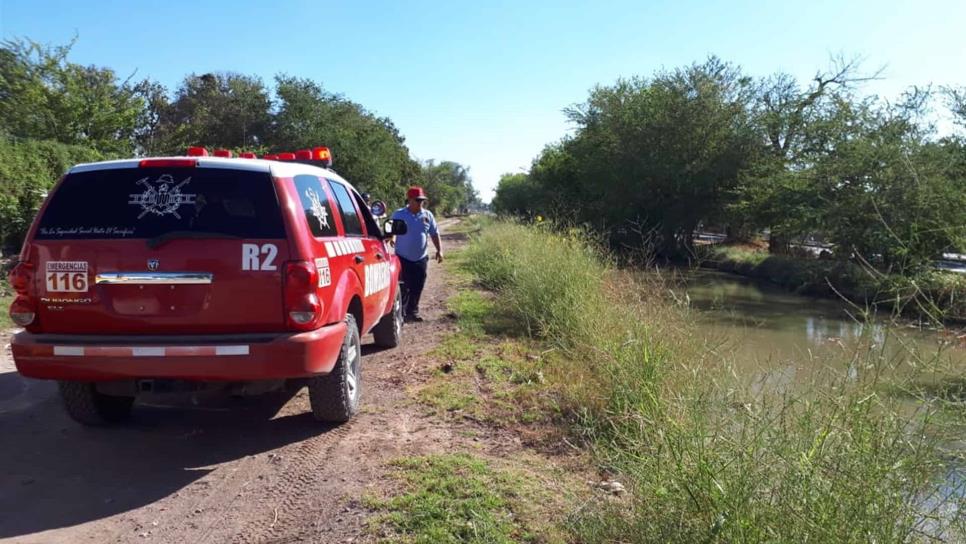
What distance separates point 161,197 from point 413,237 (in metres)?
4.87

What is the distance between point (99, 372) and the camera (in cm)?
402

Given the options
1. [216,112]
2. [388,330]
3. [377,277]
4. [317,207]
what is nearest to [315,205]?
[317,207]

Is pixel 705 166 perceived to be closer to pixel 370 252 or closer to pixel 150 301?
pixel 370 252

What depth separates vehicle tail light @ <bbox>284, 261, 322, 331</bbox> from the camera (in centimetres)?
408

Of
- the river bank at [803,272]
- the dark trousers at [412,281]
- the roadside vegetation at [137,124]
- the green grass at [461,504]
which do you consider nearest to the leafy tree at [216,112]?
the roadside vegetation at [137,124]

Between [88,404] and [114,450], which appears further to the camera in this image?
[88,404]

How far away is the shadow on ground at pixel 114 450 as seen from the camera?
372 centimetres

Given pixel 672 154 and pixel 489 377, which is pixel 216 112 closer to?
pixel 672 154

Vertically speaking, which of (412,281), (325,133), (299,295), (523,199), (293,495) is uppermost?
(325,133)

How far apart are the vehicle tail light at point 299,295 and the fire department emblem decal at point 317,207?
0.75 m

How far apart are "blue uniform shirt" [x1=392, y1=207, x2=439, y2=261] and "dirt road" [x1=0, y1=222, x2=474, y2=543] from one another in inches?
127

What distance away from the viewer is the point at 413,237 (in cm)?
893

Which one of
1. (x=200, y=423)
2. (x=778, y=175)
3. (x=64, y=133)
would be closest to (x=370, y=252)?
(x=200, y=423)

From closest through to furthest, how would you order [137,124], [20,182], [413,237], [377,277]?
[377,277] → [413,237] → [20,182] → [137,124]
